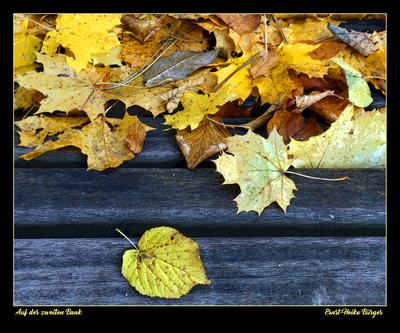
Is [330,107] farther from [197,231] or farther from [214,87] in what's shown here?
[197,231]

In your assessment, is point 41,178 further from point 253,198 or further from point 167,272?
point 253,198

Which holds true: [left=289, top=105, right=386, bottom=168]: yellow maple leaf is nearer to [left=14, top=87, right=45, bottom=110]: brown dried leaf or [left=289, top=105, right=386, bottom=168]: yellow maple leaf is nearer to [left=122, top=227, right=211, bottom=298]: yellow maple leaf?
[left=122, top=227, right=211, bottom=298]: yellow maple leaf

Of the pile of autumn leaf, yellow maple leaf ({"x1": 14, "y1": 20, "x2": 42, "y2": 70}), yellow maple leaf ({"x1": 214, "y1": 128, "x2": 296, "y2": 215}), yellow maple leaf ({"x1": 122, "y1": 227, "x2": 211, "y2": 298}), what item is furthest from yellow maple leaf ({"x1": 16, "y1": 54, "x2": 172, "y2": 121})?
yellow maple leaf ({"x1": 122, "y1": 227, "x2": 211, "y2": 298})

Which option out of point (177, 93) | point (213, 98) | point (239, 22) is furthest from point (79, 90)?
point (239, 22)

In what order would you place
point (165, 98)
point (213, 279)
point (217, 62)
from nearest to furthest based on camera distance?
1. point (213, 279)
2. point (165, 98)
3. point (217, 62)
